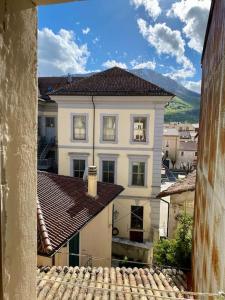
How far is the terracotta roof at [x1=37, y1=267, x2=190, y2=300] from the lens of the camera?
231 inches

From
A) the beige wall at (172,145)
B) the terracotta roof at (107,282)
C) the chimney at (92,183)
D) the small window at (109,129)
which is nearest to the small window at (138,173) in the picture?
the small window at (109,129)

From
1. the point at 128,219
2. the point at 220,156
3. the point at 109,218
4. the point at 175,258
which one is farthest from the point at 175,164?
the point at 220,156

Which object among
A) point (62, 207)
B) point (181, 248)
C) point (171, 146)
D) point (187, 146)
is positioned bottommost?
point (181, 248)

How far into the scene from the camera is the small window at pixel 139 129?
16234 millimetres

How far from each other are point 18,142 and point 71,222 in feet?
27.3

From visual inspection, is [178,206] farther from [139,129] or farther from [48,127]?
[48,127]

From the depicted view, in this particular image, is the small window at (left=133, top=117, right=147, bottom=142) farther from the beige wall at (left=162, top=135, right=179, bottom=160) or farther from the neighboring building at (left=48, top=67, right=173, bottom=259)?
the beige wall at (left=162, top=135, right=179, bottom=160)

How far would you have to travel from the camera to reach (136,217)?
55.6ft

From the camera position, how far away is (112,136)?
655 inches

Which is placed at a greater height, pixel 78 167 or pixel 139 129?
pixel 139 129

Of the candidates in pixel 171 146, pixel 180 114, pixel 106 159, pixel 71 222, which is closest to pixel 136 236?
pixel 106 159

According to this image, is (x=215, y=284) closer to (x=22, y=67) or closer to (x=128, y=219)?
(x=22, y=67)

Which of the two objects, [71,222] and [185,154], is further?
[185,154]

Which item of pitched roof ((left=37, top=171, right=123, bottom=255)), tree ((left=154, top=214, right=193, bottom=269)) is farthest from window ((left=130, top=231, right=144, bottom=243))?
tree ((left=154, top=214, right=193, bottom=269))
